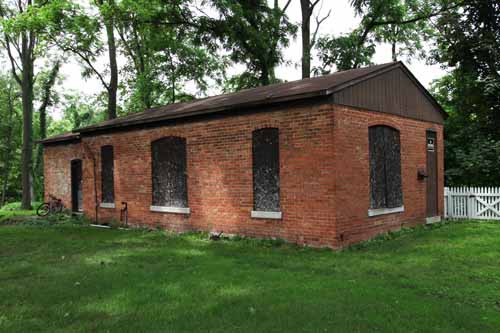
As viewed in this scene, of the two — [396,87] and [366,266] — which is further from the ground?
[396,87]

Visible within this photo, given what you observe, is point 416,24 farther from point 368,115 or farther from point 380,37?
point 368,115

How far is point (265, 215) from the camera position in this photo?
33.1 ft

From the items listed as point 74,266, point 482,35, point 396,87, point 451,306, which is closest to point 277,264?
point 451,306

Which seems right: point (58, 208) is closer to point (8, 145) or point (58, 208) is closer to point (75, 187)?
point (75, 187)

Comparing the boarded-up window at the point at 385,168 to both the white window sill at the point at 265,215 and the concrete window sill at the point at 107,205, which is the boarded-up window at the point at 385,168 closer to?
the white window sill at the point at 265,215

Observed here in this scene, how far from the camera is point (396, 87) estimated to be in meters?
11.6

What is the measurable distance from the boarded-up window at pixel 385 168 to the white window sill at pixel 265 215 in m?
2.44

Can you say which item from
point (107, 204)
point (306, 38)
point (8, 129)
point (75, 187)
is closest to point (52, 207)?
point (75, 187)

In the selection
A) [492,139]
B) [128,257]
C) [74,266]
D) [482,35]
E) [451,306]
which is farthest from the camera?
[482,35]

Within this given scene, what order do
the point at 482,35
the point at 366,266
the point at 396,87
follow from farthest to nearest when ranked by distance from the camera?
the point at 482,35, the point at 396,87, the point at 366,266

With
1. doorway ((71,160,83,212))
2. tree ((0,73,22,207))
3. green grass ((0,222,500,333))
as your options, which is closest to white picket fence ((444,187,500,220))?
green grass ((0,222,500,333))

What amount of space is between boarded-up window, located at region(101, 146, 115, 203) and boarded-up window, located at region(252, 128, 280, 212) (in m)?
7.06

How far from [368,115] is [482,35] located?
13.2 m

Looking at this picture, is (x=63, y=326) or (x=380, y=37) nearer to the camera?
(x=63, y=326)
